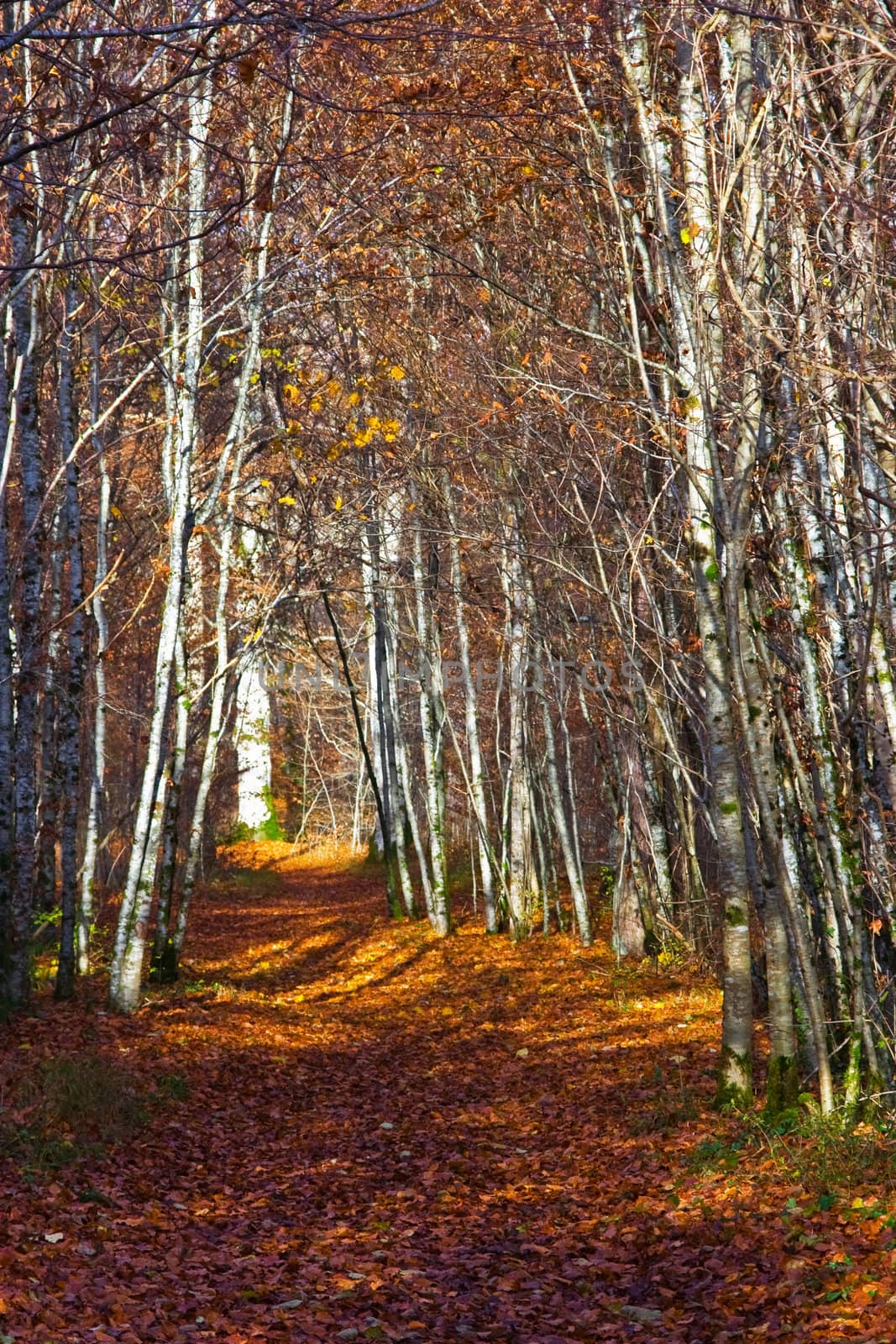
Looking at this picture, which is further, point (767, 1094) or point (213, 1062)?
point (213, 1062)

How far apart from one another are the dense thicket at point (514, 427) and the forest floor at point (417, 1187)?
934mm

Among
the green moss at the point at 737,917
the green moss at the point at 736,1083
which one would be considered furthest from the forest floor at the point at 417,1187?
the green moss at the point at 737,917

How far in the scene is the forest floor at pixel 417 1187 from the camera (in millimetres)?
4695

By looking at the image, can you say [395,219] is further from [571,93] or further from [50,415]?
[50,415]

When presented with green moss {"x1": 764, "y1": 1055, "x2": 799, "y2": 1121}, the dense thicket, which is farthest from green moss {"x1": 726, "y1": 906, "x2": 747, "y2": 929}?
green moss {"x1": 764, "y1": 1055, "x2": 799, "y2": 1121}

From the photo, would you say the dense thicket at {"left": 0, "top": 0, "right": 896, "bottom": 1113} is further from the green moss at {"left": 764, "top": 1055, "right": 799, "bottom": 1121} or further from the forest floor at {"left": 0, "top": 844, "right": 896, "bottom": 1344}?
the forest floor at {"left": 0, "top": 844, "right": 896, "bottom": 1344}

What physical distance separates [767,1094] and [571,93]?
7225 millimetres

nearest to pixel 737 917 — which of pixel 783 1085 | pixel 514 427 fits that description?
pixel 783 1085

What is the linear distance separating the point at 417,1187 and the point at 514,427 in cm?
787

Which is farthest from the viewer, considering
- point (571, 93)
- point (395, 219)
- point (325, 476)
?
point (325, 476)

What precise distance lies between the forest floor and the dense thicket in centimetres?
93

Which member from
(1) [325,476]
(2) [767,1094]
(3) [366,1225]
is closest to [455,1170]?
(3) [366,1225]

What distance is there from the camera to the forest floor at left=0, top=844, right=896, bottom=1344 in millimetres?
4695

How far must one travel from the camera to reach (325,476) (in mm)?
14984
